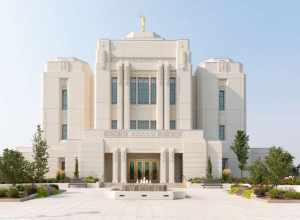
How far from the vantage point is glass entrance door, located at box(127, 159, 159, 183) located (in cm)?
4788

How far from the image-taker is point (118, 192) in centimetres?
2747

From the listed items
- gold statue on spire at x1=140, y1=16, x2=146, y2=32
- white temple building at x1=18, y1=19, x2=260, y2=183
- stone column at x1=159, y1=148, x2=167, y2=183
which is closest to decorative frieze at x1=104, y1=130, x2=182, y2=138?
white temple building at x1=18, y1=19, x2=260, y2=183

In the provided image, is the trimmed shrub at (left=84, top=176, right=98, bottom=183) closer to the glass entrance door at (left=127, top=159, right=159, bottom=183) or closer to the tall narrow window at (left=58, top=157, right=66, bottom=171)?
the glass entrance door at (left=127, top=159, right=159, bottom=183)

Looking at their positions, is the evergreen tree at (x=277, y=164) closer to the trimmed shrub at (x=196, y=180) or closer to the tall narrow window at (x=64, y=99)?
the trimmed shrub at (x=196, y=180)

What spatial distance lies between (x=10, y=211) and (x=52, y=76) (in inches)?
1402

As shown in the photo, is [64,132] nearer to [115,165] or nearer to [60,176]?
[60,176]

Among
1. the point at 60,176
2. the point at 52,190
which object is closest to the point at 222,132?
the point at 60,176

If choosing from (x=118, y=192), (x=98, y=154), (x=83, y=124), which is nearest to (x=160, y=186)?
(x=118, y=192)

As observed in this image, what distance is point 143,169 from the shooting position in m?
48.1

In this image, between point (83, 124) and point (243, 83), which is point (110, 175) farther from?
point (243, 83)

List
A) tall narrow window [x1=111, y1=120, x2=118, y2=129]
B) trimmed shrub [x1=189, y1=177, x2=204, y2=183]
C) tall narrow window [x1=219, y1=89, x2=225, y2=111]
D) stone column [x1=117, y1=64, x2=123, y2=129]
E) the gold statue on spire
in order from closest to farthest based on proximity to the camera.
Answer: trimmed shrub [x1=189, y1=177, x2=204, y2=183] → stone column [x1=117, y1=64, x2=123, y2=129] → tall narrow window [x1=111, y1=120, x2=118, y2=129] → tall narrow window [x1=219, y1=89, x2=225, y2=111] → the gold statue on spire

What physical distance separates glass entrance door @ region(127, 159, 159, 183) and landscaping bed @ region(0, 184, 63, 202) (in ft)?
49.7

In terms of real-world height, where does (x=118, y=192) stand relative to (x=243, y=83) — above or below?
below

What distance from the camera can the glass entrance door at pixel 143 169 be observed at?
47.9m
